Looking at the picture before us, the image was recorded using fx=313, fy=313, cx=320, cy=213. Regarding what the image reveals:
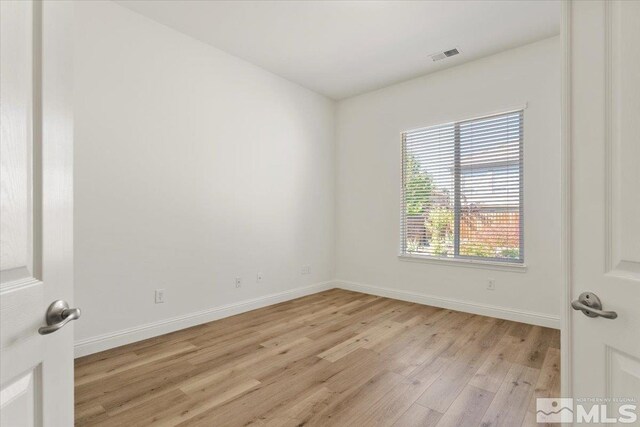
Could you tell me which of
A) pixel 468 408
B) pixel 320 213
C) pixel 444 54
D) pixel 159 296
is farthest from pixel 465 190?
pixel 159 296

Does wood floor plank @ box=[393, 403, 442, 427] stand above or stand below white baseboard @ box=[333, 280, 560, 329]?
below

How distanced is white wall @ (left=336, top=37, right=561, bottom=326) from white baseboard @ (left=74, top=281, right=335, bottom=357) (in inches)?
52.6

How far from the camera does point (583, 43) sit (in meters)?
0.94

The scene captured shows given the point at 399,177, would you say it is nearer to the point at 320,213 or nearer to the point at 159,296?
the point at 320,213

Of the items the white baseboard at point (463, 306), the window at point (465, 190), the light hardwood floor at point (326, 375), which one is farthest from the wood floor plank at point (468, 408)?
the window at point (465, 190)

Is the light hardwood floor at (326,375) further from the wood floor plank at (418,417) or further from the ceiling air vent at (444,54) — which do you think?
the ceiling air vent at (444,54)

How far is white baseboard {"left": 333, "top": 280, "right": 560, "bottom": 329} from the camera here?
3.29 metres

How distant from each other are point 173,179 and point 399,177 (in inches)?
114

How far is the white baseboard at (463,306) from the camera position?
3295 millimetres

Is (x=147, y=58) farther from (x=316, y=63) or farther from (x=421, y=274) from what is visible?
(x=421, y=274)

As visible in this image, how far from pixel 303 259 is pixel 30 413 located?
3.87 meters

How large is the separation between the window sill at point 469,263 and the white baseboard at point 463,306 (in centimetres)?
44

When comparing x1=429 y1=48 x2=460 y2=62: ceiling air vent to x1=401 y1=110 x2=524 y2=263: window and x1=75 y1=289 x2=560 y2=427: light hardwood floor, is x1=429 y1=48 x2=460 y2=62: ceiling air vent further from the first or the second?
x1=75 y1=289 x2=560 y2=427: light hardwood floor

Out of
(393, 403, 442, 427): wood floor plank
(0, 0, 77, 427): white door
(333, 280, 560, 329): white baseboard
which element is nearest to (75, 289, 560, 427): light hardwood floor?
(393, 403, 442, 427): wood floor plank
